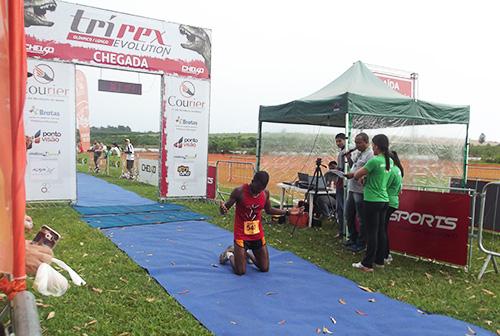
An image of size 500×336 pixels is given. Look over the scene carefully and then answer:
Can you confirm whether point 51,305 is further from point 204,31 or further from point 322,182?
point 204,31

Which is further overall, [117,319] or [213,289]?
[213,289]

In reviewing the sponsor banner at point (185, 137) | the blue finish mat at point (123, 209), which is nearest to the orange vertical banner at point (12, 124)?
the blue finish mat at point (123, 209)

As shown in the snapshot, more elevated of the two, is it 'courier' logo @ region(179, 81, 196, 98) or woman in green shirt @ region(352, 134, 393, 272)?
'courier' logo @ region(179, 81, 196, 98)

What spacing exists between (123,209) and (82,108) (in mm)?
12614

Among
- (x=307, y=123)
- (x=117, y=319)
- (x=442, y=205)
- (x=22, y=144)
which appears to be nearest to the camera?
(x=22, y=144)

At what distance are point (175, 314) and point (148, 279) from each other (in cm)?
97

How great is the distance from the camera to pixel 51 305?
3.52 m

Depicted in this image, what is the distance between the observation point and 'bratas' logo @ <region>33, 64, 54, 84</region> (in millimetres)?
8164

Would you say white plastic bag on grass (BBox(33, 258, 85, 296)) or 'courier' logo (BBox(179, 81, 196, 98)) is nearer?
white plastic bag on grass (BBox(33, 258, 85, 296))

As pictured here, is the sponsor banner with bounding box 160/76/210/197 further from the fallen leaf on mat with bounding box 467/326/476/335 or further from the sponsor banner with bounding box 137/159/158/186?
the fallen leaf on mat with bounding box 467/326/476/335

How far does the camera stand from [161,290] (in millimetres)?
4059

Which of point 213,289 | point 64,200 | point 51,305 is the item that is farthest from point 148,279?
point 64,200

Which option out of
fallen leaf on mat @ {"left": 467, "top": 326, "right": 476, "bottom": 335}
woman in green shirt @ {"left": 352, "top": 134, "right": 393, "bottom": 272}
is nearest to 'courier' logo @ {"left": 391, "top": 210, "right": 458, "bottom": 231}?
woman in green shirt @ {"left": 352, "top": 134, "right": 393, "bottom": 272}

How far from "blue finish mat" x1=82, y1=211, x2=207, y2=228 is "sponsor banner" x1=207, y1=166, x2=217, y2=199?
164cm
